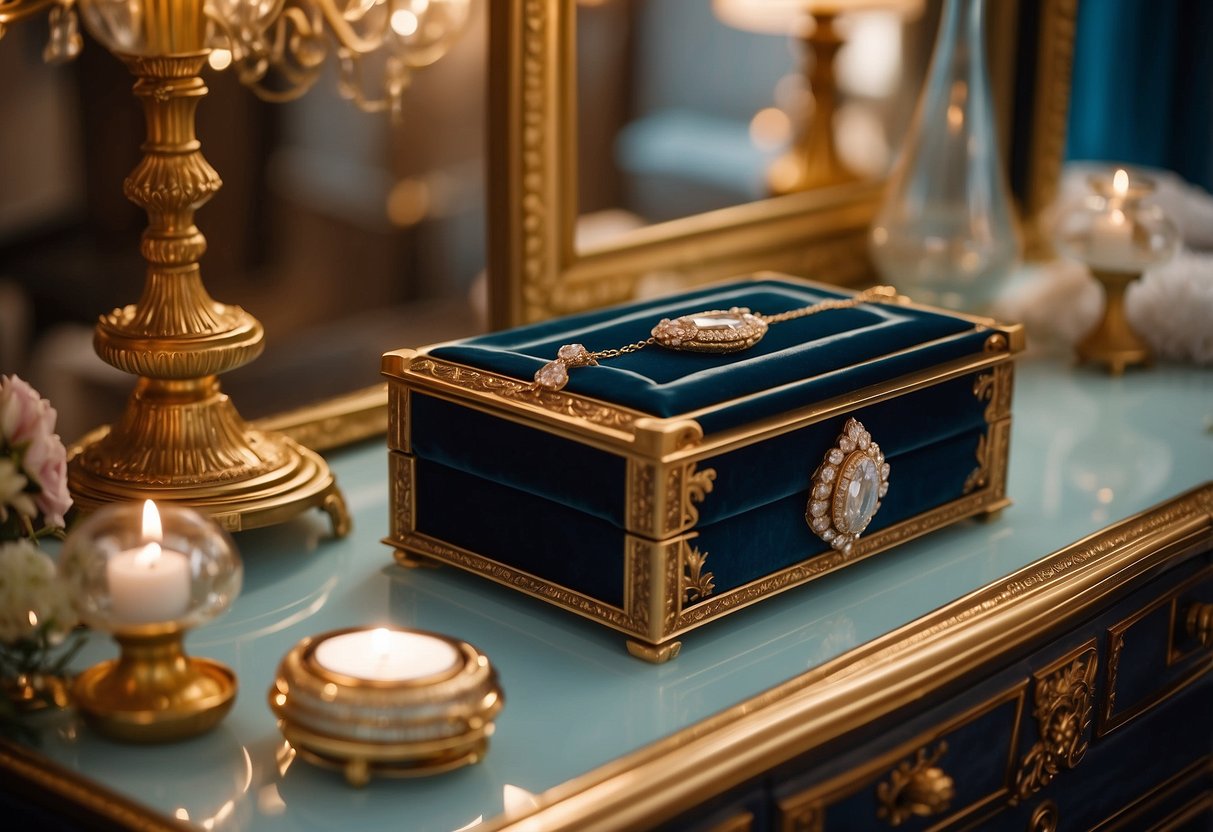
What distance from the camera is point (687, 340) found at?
1049 millimetres

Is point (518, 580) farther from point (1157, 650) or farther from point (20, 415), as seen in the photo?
point (1157, 650)

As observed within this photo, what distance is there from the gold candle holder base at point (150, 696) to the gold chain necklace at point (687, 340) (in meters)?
0.28

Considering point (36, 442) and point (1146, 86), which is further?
point (1146, 86)

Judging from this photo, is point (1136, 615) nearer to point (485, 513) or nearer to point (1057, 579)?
point (1057, 579)

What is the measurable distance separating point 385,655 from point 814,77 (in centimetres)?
102

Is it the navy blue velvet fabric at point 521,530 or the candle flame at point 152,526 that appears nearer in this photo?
the candle flame at point 152,526

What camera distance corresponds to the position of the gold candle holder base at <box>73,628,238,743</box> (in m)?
0.83

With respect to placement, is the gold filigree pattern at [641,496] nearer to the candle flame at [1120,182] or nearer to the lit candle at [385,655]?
the lit candle at [385,655]

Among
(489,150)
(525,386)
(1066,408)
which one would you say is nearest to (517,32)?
(489,150)

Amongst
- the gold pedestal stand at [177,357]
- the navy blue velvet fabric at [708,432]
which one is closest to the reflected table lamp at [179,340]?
the gold pedestal stand at [177,357]

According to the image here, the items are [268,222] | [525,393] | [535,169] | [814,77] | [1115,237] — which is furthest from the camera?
[814,77]

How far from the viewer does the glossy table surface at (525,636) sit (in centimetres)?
81

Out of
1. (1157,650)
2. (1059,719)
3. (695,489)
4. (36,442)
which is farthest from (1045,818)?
(36,442)

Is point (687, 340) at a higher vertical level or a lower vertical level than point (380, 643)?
higher
